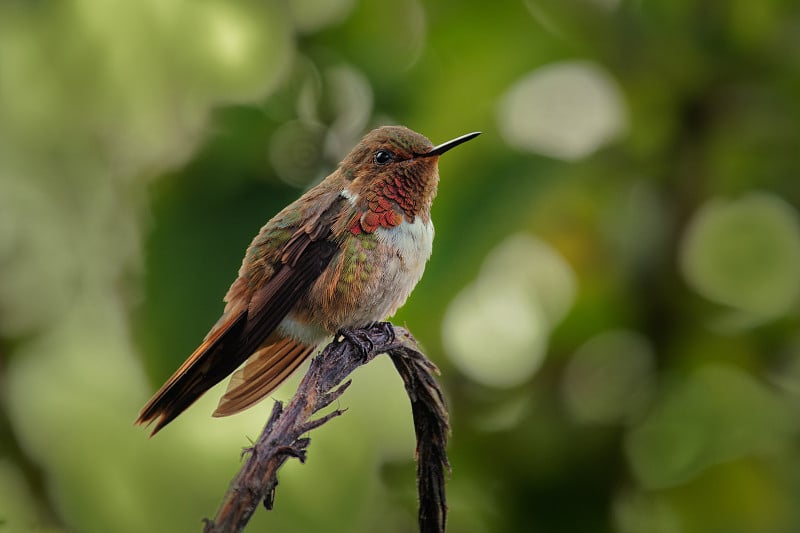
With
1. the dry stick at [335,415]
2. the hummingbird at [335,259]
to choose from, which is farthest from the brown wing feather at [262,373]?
the dry stick at [335,415]

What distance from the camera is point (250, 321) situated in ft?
4.10

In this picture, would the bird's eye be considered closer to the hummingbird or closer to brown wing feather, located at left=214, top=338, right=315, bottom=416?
the hummingbird

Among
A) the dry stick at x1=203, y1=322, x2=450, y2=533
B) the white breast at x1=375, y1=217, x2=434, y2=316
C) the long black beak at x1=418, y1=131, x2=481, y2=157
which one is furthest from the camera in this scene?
the white breast at x1=375, y1=217, x2=434, y2=316

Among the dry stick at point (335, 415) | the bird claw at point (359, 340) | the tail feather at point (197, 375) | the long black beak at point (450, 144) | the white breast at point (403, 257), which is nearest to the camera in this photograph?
the dry stick at point (335, 415)

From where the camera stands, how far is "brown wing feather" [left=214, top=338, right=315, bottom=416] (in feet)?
4.43

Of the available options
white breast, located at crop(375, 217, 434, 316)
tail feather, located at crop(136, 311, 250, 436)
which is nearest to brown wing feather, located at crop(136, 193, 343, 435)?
tail feather, located at crop(136, 311, 250, 436)

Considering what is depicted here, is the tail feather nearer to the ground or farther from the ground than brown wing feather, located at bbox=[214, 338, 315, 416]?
farther from the ground

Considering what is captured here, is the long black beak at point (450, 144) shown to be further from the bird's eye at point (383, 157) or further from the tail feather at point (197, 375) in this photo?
the tail feather at point (197, 375)

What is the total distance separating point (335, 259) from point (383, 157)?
0.23 metres

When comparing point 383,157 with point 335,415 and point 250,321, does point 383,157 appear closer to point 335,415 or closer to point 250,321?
point 250,321

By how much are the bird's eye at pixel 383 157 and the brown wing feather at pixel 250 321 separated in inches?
4.7

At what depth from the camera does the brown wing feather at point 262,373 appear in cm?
135

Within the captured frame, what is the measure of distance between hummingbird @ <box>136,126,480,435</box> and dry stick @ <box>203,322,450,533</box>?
86 mm

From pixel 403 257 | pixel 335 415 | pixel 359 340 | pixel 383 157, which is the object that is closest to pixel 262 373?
pixel 359 340
